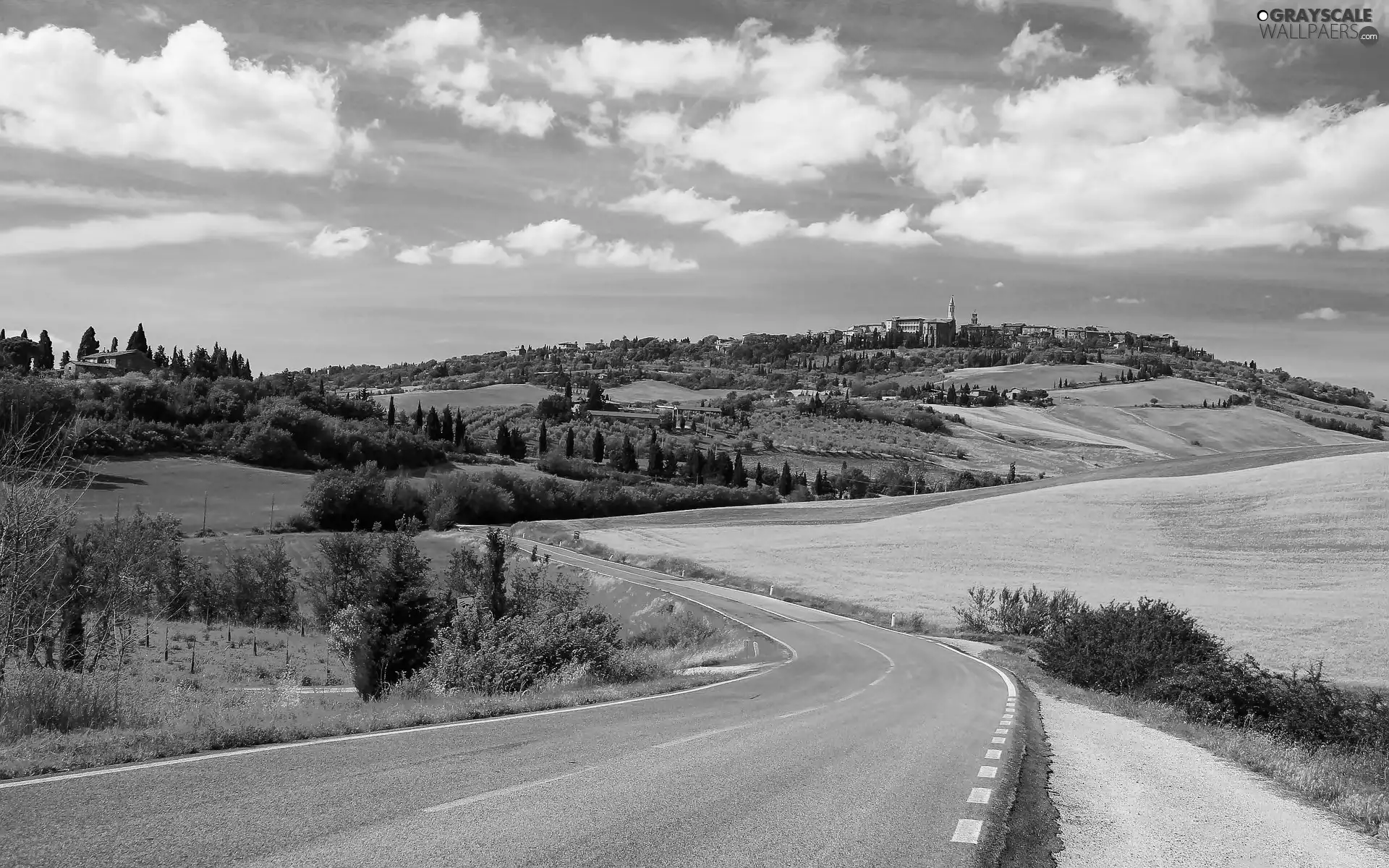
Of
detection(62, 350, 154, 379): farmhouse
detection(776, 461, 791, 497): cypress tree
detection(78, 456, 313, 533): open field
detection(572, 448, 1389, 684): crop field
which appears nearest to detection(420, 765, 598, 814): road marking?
detection(572, 448, 1389, 684): crop field

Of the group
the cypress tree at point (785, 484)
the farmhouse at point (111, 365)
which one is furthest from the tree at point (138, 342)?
the cypress tree at point (785, 484)

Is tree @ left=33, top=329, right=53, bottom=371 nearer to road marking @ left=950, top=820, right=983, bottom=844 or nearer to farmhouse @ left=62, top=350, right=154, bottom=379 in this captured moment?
farmhouse @ left=62, top=350, right=154, bottom=379

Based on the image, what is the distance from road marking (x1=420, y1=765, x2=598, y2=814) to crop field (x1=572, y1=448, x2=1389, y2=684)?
3508 cm

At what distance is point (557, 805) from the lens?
8.24m

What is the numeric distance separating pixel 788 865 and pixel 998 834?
2.26 m

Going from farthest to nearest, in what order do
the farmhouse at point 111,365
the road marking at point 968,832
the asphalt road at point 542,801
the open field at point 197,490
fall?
the farmhouse at point 111,365, the open field at point 197,490, the road marking at point 968,832, the asphalt road at point 542,801

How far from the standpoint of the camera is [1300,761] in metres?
14.6

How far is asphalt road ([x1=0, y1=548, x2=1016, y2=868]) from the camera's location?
683 cm

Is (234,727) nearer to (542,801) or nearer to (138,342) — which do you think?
(542,801)

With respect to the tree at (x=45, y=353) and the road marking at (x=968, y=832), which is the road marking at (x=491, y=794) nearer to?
the road marking at (x=968, y=832)

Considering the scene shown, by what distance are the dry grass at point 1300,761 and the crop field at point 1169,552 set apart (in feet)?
57.2

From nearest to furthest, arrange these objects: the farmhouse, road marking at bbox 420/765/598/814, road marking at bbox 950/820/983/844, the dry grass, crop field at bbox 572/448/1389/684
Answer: road marking at bbox 950/820/983/844 → road marking at bbox 420/765/598/814 → the dry grass → crop field at bbox 572/448/1389/684 → the farmhouse

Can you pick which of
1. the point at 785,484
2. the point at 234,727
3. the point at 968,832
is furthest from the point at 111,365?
the point at 968,832

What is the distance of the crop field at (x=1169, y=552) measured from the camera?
4241 centimetres
